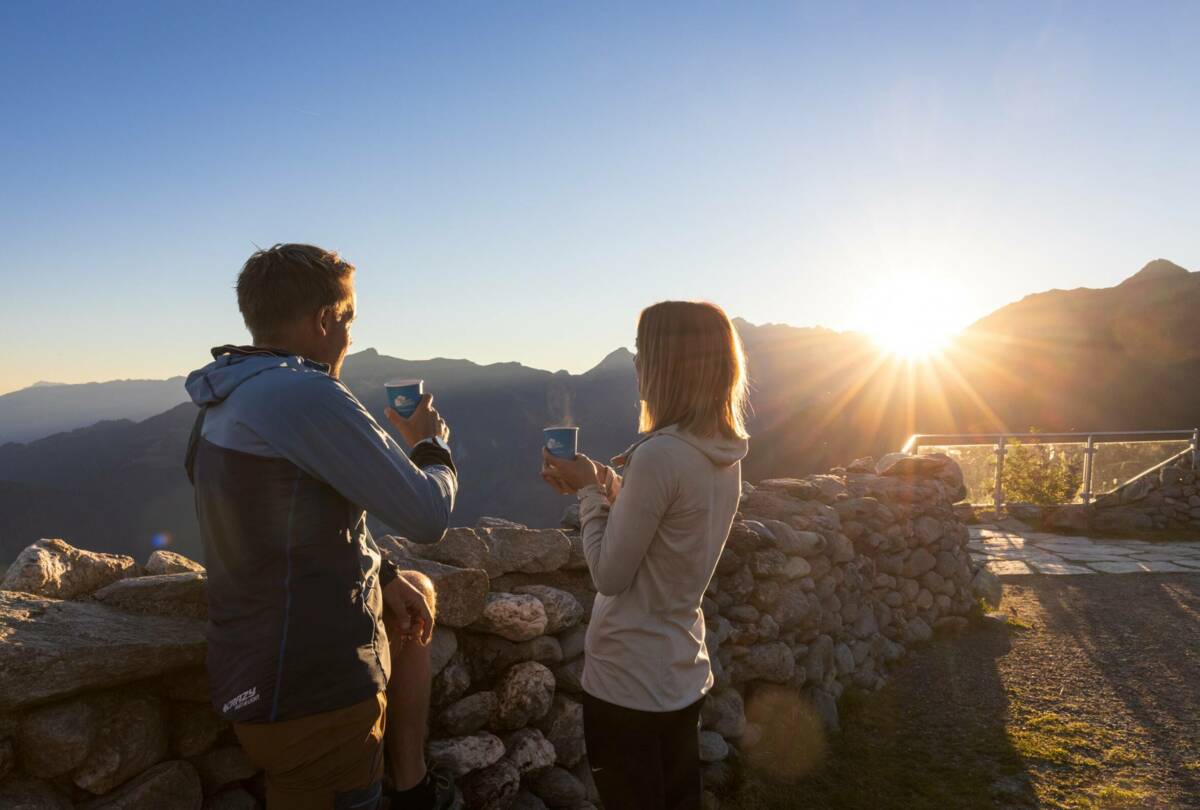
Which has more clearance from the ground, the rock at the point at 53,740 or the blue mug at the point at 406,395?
the blue mug at the point at 406,395

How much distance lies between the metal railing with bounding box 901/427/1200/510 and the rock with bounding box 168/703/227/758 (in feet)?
35.0

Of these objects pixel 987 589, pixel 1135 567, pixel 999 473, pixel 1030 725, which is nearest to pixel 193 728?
pixel 1030 725

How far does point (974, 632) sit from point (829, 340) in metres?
69.6

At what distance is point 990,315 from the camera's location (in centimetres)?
6003

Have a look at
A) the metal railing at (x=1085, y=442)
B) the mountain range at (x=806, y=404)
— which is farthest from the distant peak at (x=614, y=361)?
the metal railing at (x=1085, y=442)

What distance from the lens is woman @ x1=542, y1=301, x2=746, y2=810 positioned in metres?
1.71

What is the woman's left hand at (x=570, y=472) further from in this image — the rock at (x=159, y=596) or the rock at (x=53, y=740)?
the rock at (x=53, y=740)

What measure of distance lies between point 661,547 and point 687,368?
46cm

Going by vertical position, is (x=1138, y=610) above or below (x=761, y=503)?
below

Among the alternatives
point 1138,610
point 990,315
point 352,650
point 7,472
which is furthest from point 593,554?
point 7,472

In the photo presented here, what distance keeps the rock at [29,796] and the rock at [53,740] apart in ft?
0.09

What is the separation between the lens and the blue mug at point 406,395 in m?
1.88

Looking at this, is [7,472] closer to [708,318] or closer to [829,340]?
[829,340]

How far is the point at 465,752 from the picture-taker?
8.34 feet
